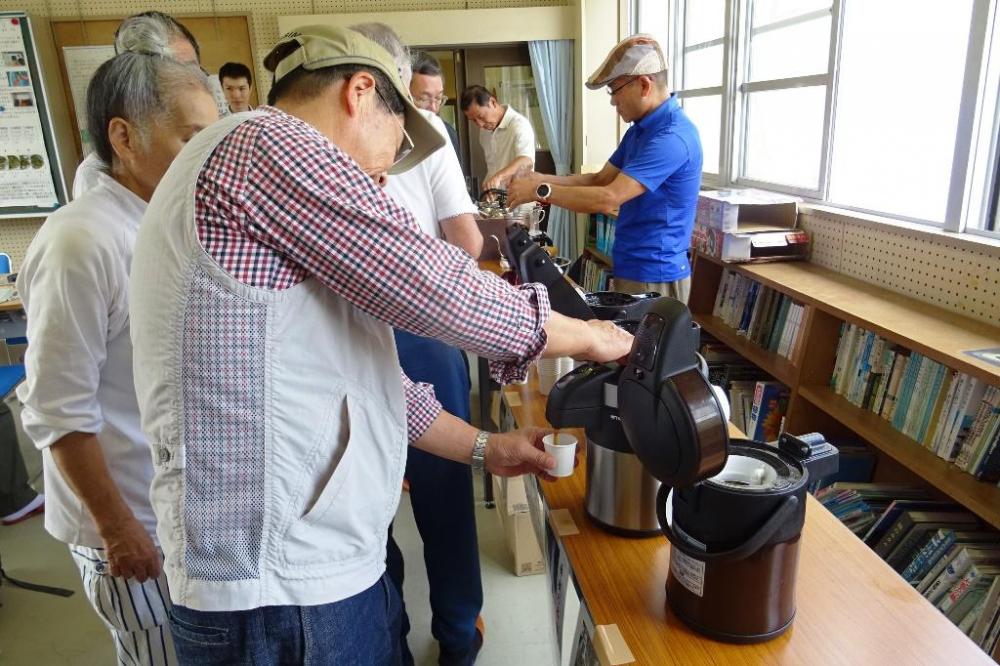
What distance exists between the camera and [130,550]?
1142 mm

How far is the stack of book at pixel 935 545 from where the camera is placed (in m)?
1.49

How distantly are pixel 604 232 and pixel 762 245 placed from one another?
1.79 meters

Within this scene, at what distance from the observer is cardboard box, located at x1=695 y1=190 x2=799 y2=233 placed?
263 centimetres

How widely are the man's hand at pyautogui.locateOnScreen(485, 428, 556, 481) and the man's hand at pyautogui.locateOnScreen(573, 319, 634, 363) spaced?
1.01 feet

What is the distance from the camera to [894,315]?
1.87 metres

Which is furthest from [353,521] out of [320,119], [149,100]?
[149,100]

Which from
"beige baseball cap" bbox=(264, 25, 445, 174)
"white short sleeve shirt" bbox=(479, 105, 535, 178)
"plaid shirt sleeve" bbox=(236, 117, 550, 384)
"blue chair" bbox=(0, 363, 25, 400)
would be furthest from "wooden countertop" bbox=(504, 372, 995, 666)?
"white short sleeve shirt" bbox=(479, 105, 535, 178)

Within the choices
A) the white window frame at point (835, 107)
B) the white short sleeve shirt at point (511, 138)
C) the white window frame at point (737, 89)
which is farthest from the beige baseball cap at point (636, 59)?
the white short sleeve shirt at point (511, 138)

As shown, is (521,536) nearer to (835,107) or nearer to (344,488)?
(344,488)

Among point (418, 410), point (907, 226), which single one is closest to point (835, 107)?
point (907, 226)

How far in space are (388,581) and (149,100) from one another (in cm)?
91

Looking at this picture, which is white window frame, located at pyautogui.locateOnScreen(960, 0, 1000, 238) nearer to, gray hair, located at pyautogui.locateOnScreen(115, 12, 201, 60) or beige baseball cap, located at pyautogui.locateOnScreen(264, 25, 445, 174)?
beige baseball cap, located at pyautogui.locateOnScreen(264, 25, 445, 174)

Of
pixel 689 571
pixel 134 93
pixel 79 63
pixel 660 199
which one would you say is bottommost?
pixel 689 571

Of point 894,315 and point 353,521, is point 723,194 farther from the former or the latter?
point 353,521
